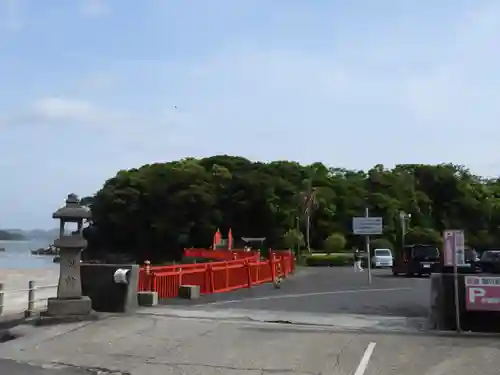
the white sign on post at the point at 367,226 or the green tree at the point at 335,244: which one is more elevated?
the white sign on post at the point at 367,226

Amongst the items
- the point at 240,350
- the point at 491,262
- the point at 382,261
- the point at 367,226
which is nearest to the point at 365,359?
the point at 240,350

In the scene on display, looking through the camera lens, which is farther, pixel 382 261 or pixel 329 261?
pixel 329 261

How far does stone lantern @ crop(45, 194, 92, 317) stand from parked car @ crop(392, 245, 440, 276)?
23.0 m

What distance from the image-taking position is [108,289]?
49.8 ft

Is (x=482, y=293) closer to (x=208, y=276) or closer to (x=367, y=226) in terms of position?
(x=208, y=276)

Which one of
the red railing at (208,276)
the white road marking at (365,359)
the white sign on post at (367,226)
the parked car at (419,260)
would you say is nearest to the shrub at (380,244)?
the parked car at (419,260)

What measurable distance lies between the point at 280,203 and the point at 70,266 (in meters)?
71.6

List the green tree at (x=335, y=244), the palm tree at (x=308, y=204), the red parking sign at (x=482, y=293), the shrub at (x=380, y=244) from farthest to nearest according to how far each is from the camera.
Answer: the palm tree at (x=308, y=204) → the green tree at (x=335, y=244) → the shrub at (x=380, y=244) → the red parking sign at (x=482, y=293)

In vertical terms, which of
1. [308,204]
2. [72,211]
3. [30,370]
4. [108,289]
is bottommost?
[30,370]

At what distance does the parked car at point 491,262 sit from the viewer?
31.1m

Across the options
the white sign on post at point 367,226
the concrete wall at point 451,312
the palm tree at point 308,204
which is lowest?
the concrete wall at point 451,312

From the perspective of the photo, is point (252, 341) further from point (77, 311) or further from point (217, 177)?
point (217, 177)

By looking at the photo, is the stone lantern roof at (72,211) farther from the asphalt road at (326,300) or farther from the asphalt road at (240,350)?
the asphalt road at (326,300)

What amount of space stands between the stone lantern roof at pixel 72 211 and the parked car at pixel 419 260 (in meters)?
23.1
